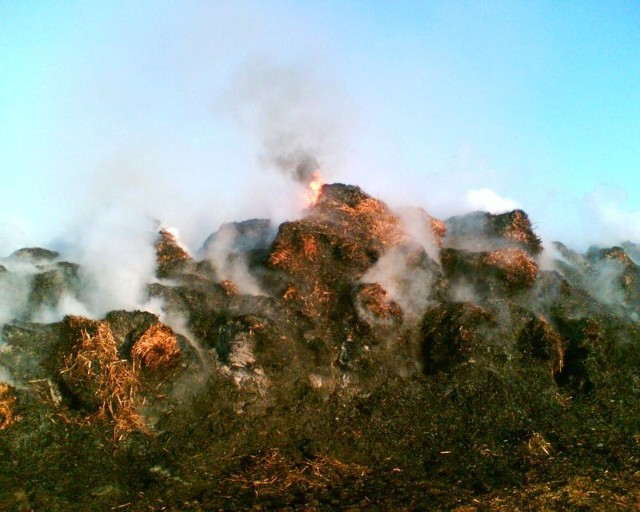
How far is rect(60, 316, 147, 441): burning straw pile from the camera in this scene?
23.3 ft

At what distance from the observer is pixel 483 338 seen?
994 cm

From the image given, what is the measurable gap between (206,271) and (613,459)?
333 inches

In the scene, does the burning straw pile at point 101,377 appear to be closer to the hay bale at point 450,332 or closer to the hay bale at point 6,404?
the hay bale at point 6,404

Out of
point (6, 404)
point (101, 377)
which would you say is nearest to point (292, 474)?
point (101, 377)

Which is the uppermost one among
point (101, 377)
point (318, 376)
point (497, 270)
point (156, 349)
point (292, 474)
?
point (497, 270)

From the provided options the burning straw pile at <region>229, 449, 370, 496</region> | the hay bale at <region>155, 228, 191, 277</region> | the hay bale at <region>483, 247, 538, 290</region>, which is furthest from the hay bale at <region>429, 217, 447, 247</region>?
the burning straw pile at <region>229, 449, 370, 496</region>

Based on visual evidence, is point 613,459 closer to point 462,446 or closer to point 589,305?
point 462,446

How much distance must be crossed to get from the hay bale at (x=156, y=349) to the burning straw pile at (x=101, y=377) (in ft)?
0.73

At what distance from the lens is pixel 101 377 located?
728cm

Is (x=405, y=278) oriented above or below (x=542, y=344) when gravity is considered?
above

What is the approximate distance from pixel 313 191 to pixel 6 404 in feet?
30.4

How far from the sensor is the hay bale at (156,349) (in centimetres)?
780

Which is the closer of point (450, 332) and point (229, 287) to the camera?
point (450, 332)

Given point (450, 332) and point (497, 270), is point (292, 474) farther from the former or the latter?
point (497, 270)
